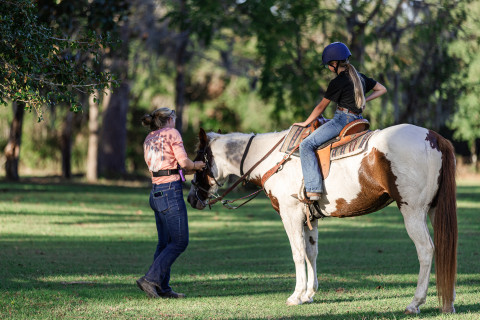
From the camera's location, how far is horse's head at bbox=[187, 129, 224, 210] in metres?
8.19

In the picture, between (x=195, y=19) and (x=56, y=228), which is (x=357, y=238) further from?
(x=195, y=19)

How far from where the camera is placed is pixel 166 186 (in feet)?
24.6

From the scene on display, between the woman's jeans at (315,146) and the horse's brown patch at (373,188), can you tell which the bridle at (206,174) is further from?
the horse's brown patch at (373,188)

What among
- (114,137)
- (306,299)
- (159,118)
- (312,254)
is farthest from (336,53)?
(114,137)

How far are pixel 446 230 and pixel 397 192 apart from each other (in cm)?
57

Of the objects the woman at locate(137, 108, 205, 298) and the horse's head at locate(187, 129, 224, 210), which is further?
the horse's head at locate(187, 129, 224, 210)

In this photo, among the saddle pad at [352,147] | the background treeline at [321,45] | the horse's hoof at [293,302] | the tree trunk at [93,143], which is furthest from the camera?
the tree trunk at [93,143]

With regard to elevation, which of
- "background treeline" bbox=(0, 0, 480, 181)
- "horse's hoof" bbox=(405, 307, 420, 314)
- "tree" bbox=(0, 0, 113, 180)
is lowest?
"horse's hoof" bbox=(405, 307, 420, 314)

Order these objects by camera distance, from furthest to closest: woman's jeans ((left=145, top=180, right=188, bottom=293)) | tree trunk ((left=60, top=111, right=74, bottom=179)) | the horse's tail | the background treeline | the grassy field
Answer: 1. tree trunk ((left=60, top=111, right=74, bottom=179))
2. the background treeline
3. woman's jeans ((left=145, top=180, right=188, bottom=293))
4. the grassy field
5. the horse's tail

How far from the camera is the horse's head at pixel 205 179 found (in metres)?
8.19

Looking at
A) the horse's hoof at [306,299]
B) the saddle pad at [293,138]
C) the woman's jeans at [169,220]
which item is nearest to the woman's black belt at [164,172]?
the woman's jeans at [169,220]

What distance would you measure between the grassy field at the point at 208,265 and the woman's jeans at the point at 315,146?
127cm

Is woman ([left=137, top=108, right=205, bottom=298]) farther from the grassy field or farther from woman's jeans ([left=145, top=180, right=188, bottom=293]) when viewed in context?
the grassy field

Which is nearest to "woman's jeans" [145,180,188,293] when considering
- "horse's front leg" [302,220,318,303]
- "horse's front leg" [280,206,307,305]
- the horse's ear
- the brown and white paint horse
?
the horse's ear
